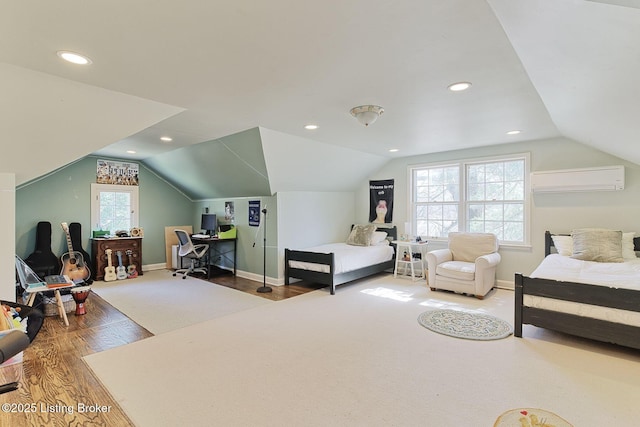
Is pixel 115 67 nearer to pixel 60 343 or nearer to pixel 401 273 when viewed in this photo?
pixel 60 343

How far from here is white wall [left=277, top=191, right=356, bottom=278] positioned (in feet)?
17.8

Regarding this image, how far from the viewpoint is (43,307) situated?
3.80 m

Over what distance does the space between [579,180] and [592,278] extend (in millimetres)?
1990

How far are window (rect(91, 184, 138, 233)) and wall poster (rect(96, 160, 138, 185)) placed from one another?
10 cm

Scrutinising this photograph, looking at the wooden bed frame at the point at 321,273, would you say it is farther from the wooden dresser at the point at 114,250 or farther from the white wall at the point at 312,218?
the wooden dresser at the point at 114,250

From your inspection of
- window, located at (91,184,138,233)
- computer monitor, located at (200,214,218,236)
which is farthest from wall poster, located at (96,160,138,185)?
computer monitor, located at (200,214,218,236)

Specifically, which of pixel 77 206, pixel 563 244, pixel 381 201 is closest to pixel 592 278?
pixel 563 244

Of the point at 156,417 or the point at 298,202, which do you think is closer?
the point at 156,417

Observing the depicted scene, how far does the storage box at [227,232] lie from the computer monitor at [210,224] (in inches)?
13.3

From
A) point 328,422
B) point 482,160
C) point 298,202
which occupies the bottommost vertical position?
point 328,422

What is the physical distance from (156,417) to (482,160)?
5381mm

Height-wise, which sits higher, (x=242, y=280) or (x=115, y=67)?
(x=115, y=67)

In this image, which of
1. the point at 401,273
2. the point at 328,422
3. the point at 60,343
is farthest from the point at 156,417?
the point at 401,273

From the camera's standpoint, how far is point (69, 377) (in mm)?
2406
